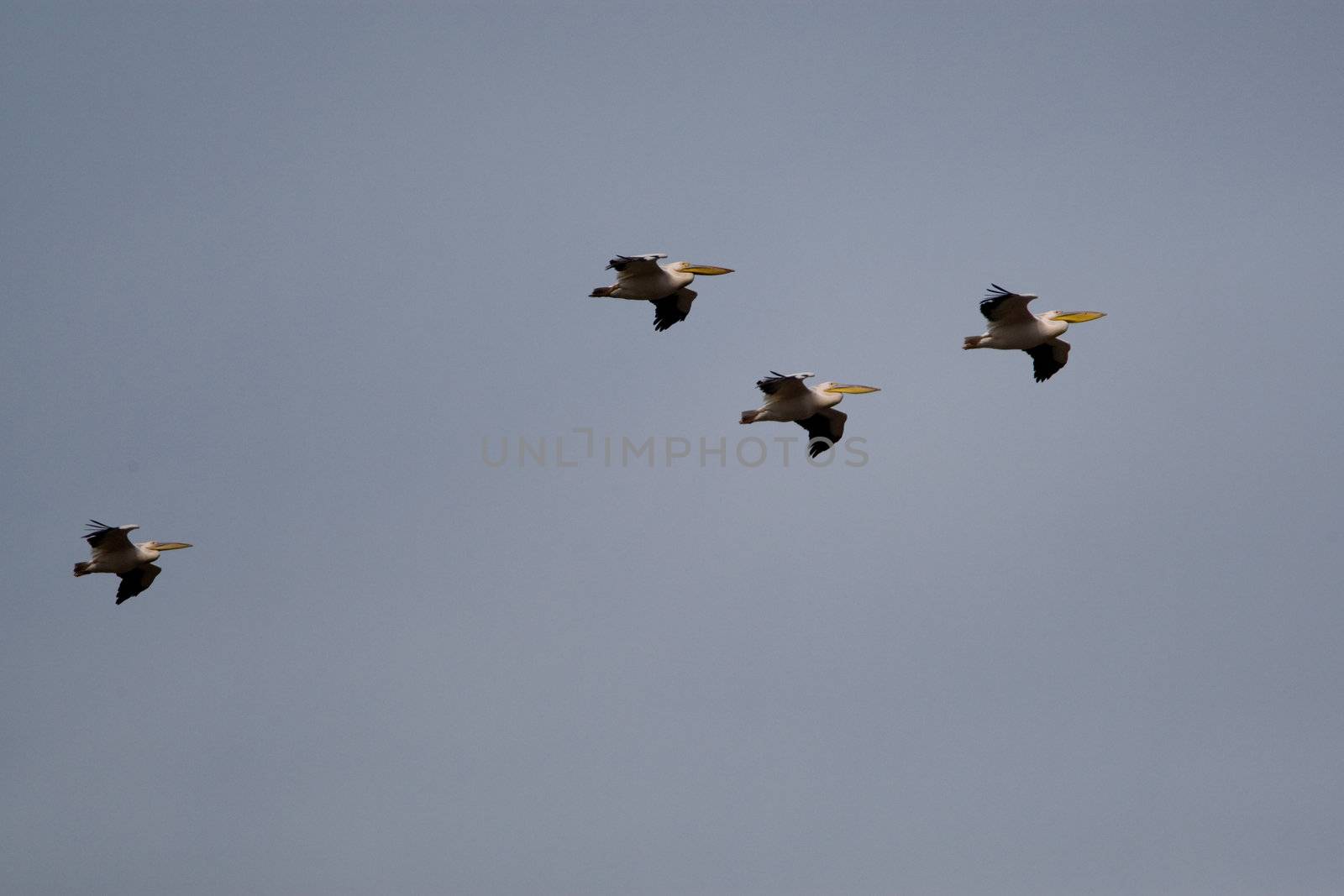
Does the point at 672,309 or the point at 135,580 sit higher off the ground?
the point at 672,309

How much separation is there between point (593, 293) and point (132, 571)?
668cm

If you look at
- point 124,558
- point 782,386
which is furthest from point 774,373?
point 124,558

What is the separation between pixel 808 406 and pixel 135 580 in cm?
853

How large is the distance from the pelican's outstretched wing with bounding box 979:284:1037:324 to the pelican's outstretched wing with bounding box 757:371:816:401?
2.10 meters

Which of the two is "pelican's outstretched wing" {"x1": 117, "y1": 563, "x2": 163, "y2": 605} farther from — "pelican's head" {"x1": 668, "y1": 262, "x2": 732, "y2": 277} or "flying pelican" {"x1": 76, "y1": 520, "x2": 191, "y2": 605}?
"pelican's head" {"x1": 668, "y1": 262, "x2": 732, "y2": 277}

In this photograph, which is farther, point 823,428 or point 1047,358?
point 823,428

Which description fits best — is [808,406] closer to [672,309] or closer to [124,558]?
[672,309]

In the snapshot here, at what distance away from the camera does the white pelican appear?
Answer: 26.3 m

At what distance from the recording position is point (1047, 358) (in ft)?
89.6

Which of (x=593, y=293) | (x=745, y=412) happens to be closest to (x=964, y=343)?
(x=745, y=412)

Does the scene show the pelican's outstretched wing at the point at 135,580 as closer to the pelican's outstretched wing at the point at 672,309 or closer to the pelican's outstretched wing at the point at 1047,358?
the pelican's outstretched wing at the point at 672,309

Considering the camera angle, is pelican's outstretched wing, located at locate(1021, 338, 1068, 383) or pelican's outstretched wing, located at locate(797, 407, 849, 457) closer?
pelican's outstretched wing, located at locate(1021, 338, 1068, 383)

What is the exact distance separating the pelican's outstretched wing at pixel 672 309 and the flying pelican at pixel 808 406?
1645mm

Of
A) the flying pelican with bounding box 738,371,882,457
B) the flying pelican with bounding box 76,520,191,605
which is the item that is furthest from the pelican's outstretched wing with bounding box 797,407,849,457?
the flying pelican with bounding box 76,520,191,605
